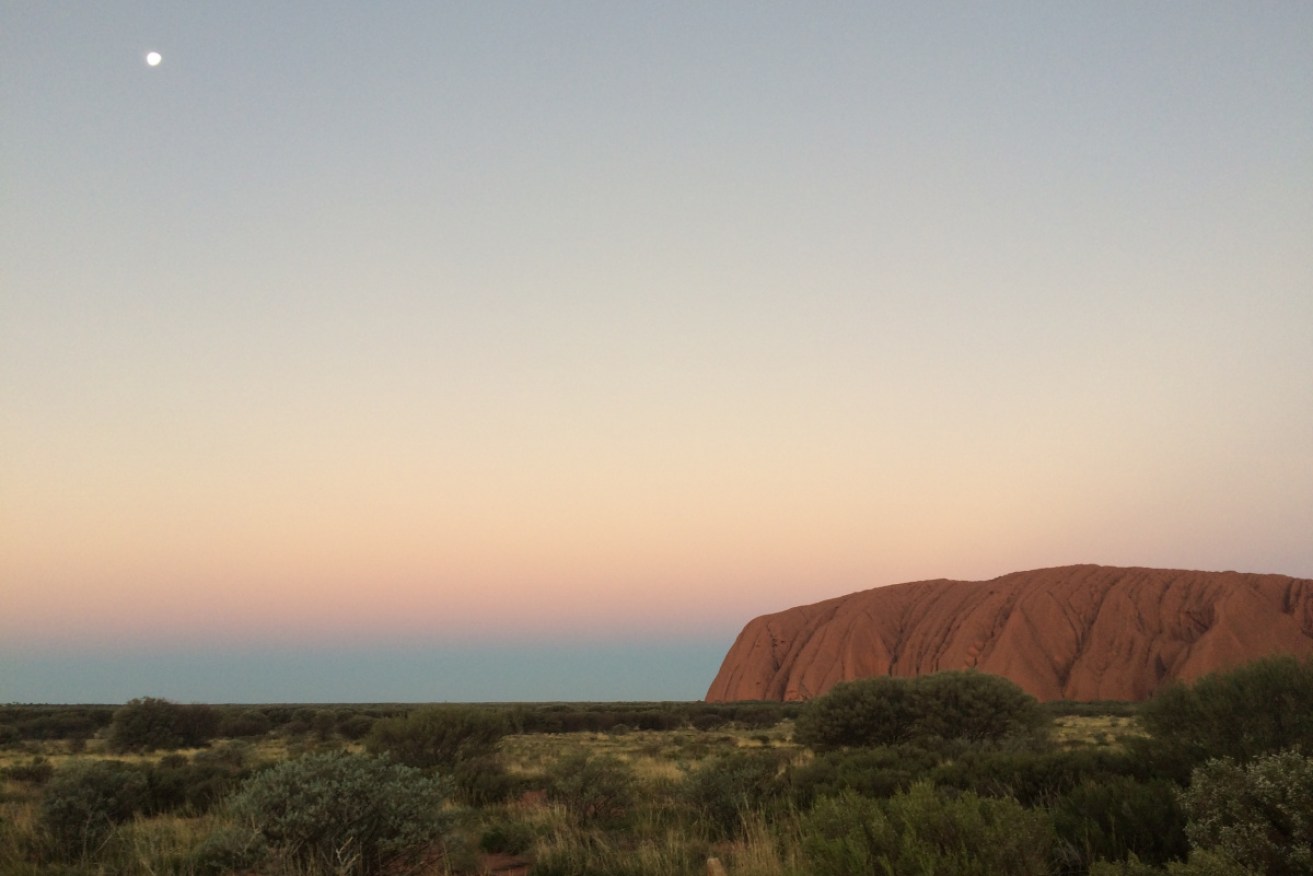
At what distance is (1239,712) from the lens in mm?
11133

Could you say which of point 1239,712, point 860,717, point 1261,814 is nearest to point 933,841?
point 1261,814

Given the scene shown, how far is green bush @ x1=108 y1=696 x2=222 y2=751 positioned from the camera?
3234 centimetres

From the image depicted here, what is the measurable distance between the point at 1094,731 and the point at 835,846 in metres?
33.2

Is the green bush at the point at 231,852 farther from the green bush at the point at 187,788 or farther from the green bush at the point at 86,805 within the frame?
the green bush at the point at 187,788

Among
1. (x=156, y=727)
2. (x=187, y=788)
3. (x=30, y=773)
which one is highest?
(x=187, y=788)

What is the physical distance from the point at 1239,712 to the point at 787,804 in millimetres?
6462

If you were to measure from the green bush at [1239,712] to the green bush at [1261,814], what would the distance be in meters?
4.89

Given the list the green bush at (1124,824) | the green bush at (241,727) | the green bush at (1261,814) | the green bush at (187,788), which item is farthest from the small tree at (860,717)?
the green bush at (241,727)

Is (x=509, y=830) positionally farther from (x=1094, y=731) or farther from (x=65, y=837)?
(x=1094, y=731)

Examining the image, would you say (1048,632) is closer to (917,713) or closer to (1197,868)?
(917,713)

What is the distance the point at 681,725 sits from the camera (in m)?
46.1

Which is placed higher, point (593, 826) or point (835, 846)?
point (835, 846)

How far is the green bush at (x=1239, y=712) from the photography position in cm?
1011

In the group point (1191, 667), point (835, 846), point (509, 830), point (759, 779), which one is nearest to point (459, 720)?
point (509, 830)
